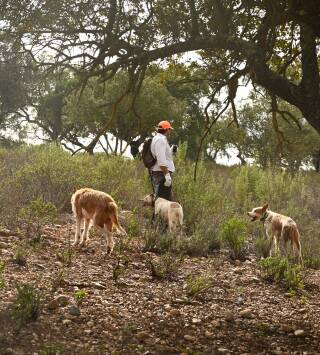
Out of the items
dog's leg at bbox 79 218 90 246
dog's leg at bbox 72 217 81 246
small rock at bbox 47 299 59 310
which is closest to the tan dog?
dog's leg at bbox 79 218 90 246

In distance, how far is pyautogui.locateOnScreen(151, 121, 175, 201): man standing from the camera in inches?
350

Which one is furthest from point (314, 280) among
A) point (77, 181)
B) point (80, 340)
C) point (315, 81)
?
point (77, 181)

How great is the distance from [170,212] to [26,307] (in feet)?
Result: 14.4

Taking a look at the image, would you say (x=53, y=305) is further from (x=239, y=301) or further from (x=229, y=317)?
(x=239, y=301)

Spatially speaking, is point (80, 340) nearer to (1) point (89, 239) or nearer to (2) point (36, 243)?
(2) point (36, 243)

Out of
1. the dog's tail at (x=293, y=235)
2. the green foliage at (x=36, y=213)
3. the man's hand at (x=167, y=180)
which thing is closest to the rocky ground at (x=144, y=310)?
the green foliage at (x=36, y=213)

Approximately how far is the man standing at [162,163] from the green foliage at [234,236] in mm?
1260

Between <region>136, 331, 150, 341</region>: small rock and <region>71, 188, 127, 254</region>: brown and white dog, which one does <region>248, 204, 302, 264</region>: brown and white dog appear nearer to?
<region>71, 188, 127, 254</region>: brown and white dog

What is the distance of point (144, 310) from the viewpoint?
5336mm

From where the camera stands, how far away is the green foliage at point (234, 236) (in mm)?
8203

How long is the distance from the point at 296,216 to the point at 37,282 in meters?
7.14

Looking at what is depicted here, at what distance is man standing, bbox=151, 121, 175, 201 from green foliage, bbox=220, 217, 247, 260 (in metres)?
1.26

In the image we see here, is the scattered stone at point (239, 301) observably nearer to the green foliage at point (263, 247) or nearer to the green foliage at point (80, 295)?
the green foliage at point (80, 295)

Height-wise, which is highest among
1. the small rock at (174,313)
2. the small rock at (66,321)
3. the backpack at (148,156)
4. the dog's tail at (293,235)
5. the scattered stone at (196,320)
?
the backpack at (148,156)
